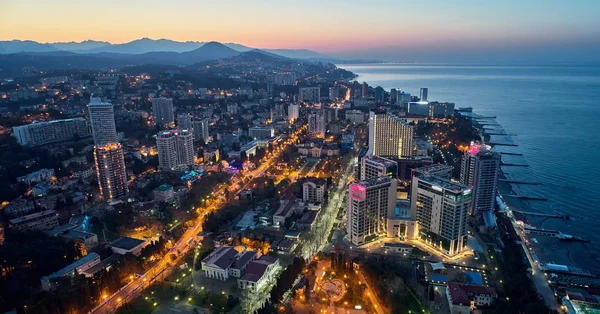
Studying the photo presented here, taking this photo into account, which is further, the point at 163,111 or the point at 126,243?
the point at 163,111

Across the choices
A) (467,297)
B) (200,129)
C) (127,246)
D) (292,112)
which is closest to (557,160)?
(467,297)

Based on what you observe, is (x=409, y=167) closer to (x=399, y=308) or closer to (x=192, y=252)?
(x=399, y=308)

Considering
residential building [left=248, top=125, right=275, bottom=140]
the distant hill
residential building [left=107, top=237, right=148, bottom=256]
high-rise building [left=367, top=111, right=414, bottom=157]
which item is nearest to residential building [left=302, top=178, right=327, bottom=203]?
high-rise building [left=367, top=111, right=414, bottom=157]

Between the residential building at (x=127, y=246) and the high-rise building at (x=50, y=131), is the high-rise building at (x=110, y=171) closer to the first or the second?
the residential building at (x=127, y=246)

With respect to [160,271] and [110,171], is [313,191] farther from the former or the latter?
[110,171]

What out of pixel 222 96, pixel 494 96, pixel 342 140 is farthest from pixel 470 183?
pixel 494 96

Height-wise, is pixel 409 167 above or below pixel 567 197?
above

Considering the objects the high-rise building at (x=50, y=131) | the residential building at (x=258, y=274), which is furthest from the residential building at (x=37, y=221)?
the high-rise building at (x=50, y=131)
